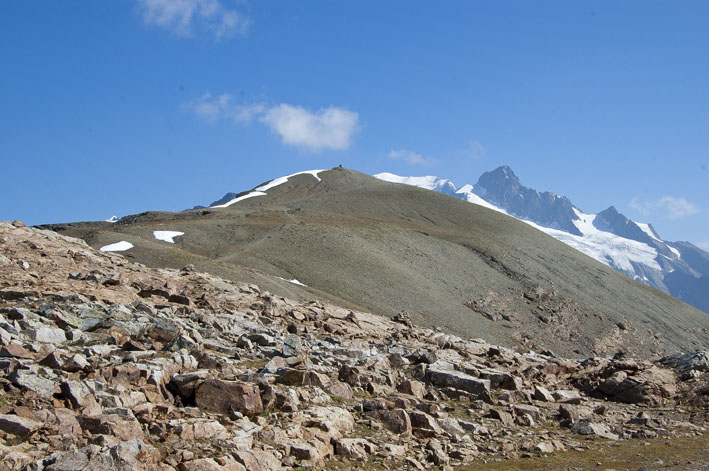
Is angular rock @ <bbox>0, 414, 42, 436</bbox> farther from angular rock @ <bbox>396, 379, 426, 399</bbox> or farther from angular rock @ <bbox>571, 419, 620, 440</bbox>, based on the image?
angular rock @ <bbox>571, 419, 620, 440</bbox>

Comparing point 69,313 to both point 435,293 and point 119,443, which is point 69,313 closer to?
point 119,443

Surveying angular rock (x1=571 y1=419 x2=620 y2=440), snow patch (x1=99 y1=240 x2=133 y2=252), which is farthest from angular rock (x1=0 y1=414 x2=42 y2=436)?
snow patch (x1=99 y1=240 x2=133 y2=252)

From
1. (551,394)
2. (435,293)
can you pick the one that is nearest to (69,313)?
(551,394)

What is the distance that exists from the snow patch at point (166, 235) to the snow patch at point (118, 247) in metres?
13.4

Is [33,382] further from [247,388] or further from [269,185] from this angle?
[269,185]

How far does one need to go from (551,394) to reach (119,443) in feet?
63.2

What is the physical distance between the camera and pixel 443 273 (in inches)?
3393

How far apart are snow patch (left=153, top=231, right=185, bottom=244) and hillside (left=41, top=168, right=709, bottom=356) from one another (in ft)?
2.71

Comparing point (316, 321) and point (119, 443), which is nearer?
point (119, 443)

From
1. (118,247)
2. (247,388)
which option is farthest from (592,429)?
(118,247)

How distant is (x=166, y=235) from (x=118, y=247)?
18.1 m

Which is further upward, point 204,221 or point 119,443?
point 204,221

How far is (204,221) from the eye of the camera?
96688 mm

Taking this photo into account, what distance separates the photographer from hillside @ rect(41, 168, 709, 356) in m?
65.8
